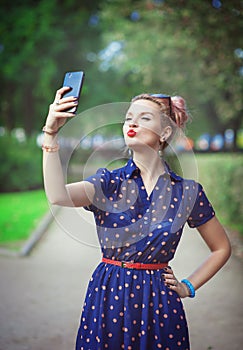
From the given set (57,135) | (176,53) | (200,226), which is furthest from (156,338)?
(176,53)

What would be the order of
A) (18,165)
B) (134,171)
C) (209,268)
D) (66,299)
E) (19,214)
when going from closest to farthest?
(134,171), (209,268), (66,299), (19,214), (18,165)

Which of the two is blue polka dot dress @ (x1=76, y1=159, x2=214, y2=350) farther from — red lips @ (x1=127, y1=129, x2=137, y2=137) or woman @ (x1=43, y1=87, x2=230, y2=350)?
red lips @ (x1=127, y1=129, x2=137, y2=137)

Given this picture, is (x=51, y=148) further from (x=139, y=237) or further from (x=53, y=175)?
(x=139, y=237)

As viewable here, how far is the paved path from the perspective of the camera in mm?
→ 4965

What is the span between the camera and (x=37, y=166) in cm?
1980

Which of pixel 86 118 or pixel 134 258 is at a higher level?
pixel 86 118

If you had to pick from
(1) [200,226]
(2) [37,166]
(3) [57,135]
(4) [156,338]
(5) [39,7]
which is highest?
(3) [57,135]

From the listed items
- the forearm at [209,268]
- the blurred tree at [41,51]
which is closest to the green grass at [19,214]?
the blurred tree at [41,51]

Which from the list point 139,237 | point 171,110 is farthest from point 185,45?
point 139,237

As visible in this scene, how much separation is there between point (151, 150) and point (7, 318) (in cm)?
373

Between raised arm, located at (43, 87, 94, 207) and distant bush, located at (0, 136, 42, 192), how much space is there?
53.6 ft

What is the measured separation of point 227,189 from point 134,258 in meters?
9.38

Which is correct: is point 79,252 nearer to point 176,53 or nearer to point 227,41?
point 227,41

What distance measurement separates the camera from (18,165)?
18844mm
